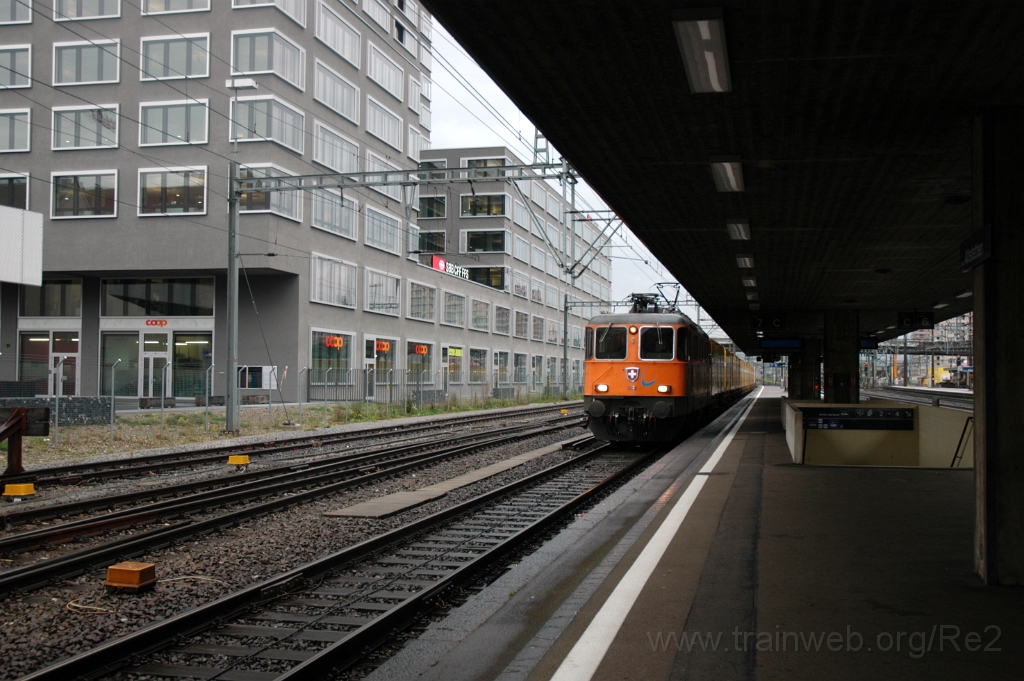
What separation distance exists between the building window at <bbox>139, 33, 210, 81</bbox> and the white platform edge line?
36.5 m

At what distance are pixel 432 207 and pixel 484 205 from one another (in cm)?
440

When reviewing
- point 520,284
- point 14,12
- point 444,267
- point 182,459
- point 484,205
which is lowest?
point 182,459

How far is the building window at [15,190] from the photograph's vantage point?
40.8 metres

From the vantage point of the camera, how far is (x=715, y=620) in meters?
5.43

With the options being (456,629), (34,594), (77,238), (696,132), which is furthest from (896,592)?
(77,238)

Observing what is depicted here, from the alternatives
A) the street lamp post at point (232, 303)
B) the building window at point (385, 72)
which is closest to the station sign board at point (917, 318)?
the street lamp post at point (232, 303)

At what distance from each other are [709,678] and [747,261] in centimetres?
1506

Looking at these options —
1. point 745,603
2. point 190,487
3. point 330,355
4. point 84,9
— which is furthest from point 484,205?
point 745,603

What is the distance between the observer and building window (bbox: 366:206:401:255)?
46.1 m

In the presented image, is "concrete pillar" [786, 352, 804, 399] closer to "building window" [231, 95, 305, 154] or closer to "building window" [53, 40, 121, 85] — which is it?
"building window" [231, 95, 305, 154]

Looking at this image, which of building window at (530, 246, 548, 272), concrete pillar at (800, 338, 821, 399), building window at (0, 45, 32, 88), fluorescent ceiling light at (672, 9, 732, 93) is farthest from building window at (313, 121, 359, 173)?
fluorescent ceiling light at (672, 9, 732, 93)

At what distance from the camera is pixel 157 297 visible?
1620 inches

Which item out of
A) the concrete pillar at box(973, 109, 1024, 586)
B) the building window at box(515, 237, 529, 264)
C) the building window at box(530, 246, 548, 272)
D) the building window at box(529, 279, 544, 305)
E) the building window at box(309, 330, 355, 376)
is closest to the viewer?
the concrete pillar at box(973, 109, 1024, 586)

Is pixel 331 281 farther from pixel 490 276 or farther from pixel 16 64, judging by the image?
pixel 490 276
